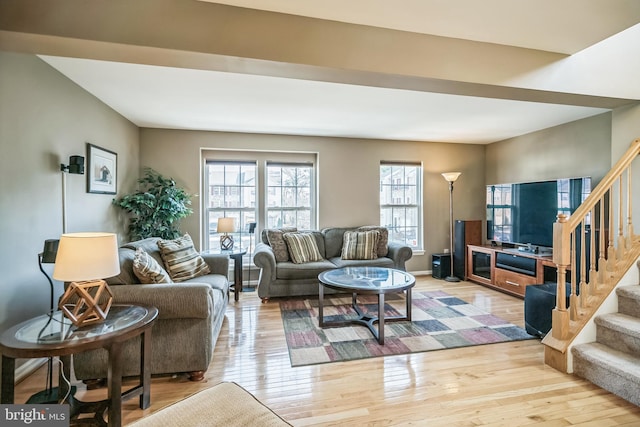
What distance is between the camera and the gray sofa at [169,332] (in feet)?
6.84

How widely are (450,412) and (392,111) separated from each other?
10.1 feet

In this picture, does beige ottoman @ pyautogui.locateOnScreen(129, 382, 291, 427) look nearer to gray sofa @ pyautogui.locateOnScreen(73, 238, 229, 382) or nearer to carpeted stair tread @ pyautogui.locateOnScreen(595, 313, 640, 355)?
gray sofa @ pyautogui.locateOnScreen(73, 238, 229, 382)

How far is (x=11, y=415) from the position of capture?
138 cm

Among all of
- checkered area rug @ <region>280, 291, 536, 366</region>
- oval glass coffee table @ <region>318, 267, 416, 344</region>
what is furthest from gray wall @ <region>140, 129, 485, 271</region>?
oval glass coffee table @ <region>318, 267, 416, 344</region>

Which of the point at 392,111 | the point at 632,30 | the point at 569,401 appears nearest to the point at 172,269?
the point at 392,111

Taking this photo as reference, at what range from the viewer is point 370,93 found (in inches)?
124

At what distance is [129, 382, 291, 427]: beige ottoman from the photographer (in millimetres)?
1128

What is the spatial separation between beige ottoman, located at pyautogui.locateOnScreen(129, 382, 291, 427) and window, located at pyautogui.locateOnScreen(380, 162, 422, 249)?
4467 millimetres

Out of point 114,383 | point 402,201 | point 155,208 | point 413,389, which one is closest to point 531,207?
point 402,201

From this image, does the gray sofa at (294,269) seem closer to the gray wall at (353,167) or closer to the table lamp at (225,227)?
the table lamp at (225,227)

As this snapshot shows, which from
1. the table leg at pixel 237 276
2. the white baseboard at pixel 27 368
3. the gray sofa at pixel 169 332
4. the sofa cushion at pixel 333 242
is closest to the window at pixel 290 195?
the sofa cushion at pixel 333 242

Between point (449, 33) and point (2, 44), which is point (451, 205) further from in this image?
point (2, 44)

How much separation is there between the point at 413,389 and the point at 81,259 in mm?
2174

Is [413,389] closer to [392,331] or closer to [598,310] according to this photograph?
[392,331]
